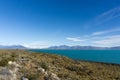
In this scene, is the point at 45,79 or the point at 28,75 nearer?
the point at 28,75

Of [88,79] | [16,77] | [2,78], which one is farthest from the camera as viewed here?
[88,79]

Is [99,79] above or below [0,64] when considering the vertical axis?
below

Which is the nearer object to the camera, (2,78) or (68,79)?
(2,78)

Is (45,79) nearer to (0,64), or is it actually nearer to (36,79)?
(36,79)

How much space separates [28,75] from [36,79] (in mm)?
900

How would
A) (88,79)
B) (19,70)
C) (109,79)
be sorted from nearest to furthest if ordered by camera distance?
(19,70) → (88,79) → (109,79)

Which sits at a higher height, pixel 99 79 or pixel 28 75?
pixel 28 75

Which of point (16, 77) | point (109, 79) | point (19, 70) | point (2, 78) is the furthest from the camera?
point (109, 79)

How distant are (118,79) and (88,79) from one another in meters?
6.88

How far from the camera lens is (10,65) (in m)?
19.2

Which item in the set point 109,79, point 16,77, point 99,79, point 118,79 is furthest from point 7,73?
point 118,79

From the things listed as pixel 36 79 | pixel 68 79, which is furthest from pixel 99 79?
pixel 36 79

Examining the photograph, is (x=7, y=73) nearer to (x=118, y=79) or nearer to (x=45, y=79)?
(x=45, y=79)

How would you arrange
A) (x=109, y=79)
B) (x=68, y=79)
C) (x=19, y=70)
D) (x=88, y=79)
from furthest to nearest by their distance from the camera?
(x=109, y=79) < (x=88, y=79) < (x=68, y=79) < (x=19, y=70)
